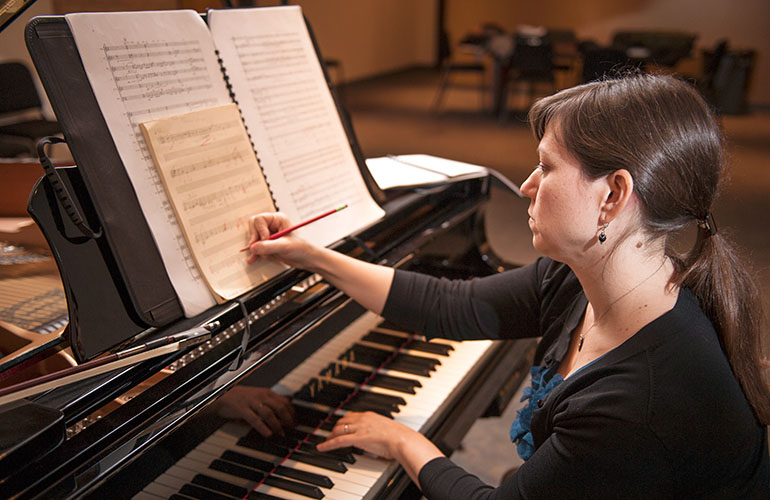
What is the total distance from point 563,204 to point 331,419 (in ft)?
2.13

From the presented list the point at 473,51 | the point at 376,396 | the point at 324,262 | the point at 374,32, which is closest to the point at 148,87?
the point at 324,262

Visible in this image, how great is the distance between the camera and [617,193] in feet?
Answer: 3.16

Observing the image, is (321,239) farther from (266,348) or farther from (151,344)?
(151,344)

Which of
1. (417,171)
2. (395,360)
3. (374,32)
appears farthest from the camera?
(374,32)

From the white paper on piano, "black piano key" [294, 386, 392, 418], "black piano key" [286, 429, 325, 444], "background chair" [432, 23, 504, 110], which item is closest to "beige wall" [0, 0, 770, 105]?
"background chair" [432, 23, 504, 110]

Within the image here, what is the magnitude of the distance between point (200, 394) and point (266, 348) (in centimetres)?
17

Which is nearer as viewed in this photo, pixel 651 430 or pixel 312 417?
pixel 651 430

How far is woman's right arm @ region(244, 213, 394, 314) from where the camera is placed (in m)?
1.23

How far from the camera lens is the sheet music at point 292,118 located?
4.25 ft

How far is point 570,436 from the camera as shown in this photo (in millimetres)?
964

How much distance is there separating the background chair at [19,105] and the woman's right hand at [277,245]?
3489 mm

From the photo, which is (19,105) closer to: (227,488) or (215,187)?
(215,187)

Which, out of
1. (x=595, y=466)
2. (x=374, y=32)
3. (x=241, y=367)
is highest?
(x=374, y=32)

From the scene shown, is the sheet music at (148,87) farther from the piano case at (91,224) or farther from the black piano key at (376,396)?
the black piano key at (376,396)
